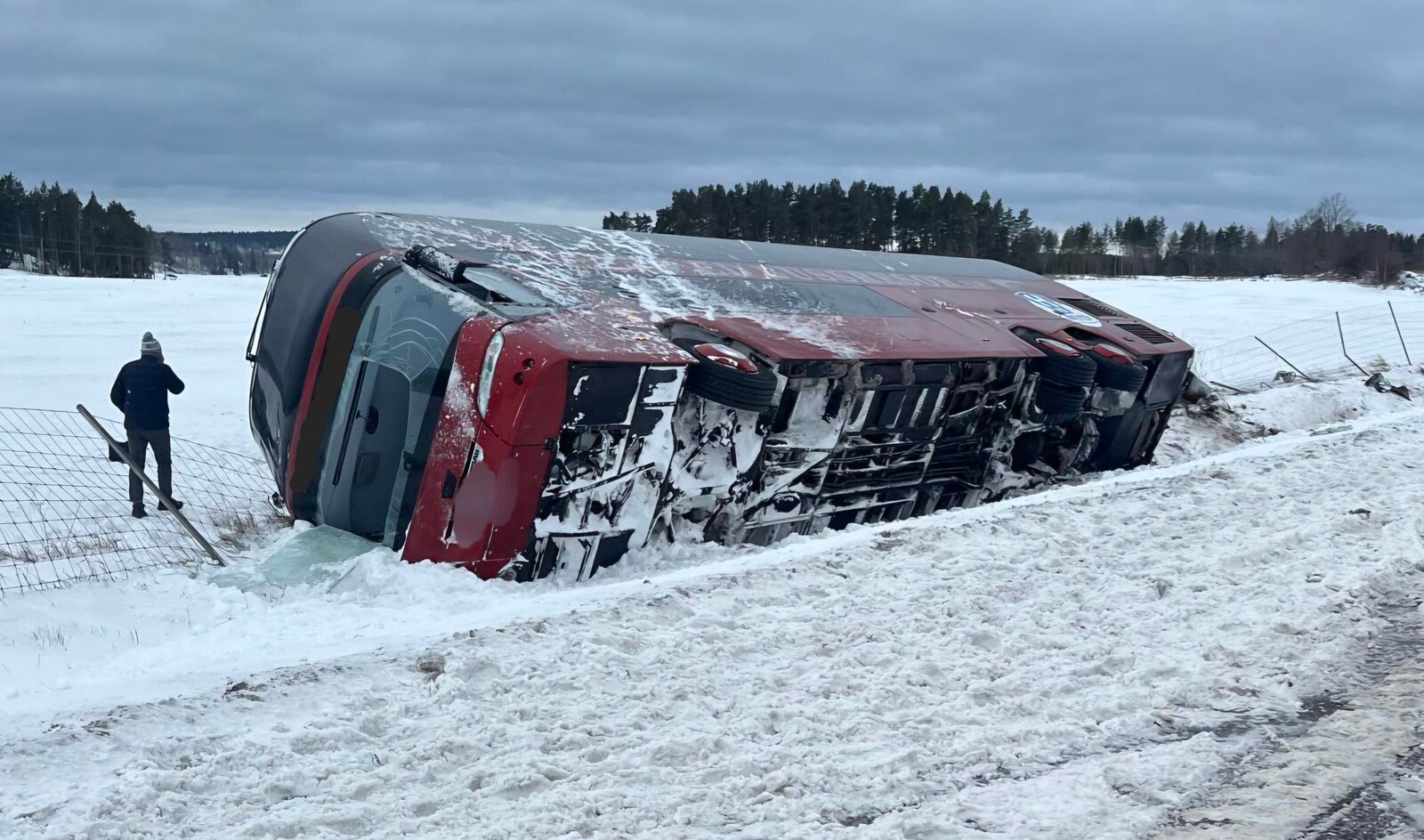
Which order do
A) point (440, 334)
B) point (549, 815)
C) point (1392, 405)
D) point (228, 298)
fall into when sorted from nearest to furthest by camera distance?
point (549, 815), point (440, 334), point (1392, 405), point (228, 298)

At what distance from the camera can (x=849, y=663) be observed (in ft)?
14.5

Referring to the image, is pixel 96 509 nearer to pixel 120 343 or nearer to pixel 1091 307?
pixel 1091 307

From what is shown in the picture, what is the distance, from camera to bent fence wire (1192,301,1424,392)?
19500 mm

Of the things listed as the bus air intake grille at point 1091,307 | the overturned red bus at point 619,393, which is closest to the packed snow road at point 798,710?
the overturned red bus at point 619,393

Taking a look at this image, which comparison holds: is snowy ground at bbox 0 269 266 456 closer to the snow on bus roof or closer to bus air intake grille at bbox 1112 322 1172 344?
the snow on bus roof

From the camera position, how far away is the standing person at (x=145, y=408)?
871cm

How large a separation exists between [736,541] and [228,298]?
31.3 metres

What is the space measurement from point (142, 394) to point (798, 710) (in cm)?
716

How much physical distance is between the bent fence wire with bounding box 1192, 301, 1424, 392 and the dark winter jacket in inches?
635

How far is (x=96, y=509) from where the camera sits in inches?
354

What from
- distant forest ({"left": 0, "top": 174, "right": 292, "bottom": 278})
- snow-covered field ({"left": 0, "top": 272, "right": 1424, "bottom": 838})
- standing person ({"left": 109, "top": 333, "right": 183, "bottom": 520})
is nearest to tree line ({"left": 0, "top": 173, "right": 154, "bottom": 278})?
distant forest ({"left": 0, "top": 174, "right": 292, "bottom": 278})

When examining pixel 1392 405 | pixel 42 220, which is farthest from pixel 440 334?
pixel 42 220

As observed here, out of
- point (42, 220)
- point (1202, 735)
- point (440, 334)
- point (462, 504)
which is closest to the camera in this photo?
point (1202, 735)

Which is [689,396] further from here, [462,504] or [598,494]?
[462,504]
